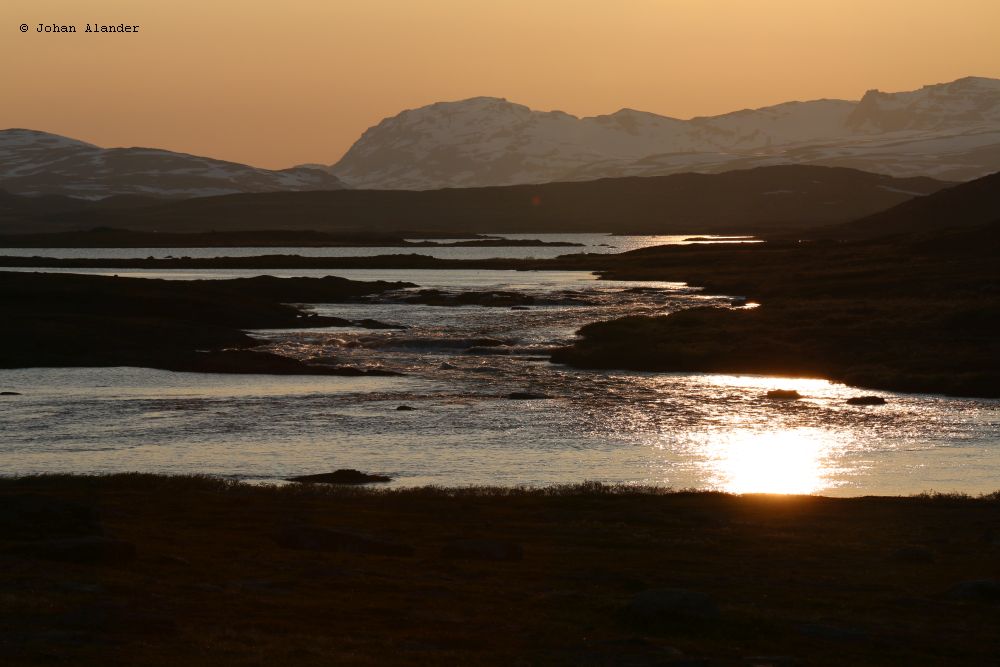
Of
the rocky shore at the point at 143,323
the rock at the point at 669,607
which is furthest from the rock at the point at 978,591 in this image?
the rocky shore at the point at 143,323

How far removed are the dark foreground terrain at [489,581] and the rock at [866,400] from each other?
28.2 m

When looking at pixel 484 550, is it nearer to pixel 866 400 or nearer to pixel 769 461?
pixel 769 461

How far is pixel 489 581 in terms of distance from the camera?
92.1 ft

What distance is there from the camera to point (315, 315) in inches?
4481

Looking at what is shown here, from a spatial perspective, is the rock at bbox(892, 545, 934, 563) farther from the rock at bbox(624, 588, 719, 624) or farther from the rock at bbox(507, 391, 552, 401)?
the rock at bbox(507, 391, 552, 401)

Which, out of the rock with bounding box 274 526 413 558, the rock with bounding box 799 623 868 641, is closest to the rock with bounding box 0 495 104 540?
the rock with bounding box 274 526 413 558

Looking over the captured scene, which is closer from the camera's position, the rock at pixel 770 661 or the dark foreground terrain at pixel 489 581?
the rock at pixel 770 661

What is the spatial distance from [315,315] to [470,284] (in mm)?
47044

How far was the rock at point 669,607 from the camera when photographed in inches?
947

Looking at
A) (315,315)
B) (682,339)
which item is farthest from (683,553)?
(315,315)

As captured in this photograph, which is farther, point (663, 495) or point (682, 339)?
point (682, 339)

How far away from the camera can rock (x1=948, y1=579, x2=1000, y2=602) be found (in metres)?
26.9

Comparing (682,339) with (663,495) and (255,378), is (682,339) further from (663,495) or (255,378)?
(663,495)

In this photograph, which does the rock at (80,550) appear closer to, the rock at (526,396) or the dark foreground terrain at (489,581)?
the dark foreground terrain at (489,581)
